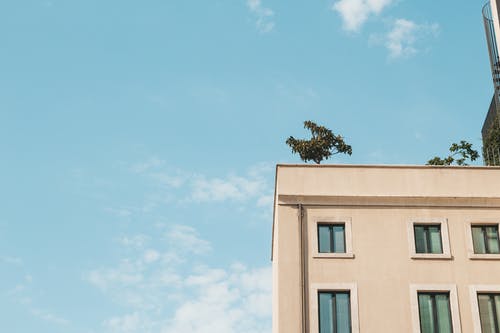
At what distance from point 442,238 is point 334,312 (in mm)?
4906

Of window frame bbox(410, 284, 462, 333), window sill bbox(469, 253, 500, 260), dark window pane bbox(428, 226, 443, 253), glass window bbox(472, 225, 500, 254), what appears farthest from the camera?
dark window pane bbox(428, 226, 443, 253)

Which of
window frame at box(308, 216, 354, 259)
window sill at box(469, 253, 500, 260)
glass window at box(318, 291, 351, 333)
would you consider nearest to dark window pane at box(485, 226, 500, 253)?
window sill at box(469, 253, 500, 260)

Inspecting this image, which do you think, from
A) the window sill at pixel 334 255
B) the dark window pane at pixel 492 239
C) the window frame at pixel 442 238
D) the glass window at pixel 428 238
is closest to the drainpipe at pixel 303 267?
Answer: the window sill at pixel 334 255

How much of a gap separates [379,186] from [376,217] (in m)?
1.37

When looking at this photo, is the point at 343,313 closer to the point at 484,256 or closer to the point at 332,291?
the point at 332,291

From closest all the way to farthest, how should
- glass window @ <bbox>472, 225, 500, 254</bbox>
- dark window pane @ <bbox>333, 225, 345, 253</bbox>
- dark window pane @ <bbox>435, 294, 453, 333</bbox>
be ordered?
dark window pane @ <bbox>435, 294, 453, 333</bbox> → glass window @ <bbox>472, 225, 500, 254</bbox> → dark window pane @ <bbox>333, 225, 345, 253</bbox>

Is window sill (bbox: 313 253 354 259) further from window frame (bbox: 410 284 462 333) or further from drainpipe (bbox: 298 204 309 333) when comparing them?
window frame (bbox: 410 284 462 333)

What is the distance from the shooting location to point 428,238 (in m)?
26.8

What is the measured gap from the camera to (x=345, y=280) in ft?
84.7

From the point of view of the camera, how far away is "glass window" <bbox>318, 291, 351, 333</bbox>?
24922 millimetres

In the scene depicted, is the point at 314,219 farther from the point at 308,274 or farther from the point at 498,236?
the point at 498,236

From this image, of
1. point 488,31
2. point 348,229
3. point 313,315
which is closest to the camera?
point 313,315

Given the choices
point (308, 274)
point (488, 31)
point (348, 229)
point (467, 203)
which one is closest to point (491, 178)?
point (467, 203)

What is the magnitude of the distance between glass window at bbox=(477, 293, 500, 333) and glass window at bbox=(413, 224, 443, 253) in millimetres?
2246
